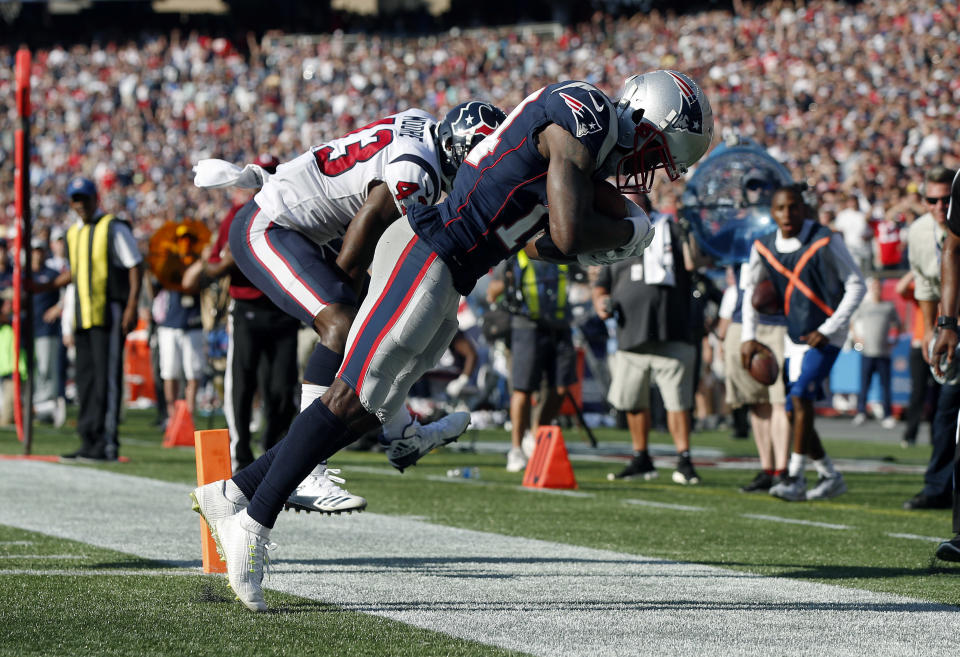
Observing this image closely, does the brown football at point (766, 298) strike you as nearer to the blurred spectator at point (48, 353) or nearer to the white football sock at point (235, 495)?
the white football sock at point (235, 495)

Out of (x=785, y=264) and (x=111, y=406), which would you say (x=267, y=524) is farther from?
(x=111, y=406)

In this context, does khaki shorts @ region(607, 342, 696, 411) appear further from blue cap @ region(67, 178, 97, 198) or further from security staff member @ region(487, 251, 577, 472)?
blue cap @ region(67, 178, 97, 198)

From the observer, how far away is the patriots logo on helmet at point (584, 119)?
3.96 m

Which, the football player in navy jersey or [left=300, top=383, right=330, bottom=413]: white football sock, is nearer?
the football player in navy jersey

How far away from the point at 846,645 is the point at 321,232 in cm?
272

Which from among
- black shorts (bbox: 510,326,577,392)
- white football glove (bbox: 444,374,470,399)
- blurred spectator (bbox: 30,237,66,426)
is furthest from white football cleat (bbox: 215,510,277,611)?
blurred spectator (bbox: 30,237,66,426)

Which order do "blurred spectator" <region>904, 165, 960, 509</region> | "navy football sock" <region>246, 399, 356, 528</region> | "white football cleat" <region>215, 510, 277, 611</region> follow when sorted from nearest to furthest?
"white football cleat" <region>215, 510, 277, 611</region>
"navy football sock" <region>246, 399, 356, 528</region>
"blurred spectator" <region>904, 165, 960, 509</region>

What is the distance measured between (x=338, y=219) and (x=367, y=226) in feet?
1.06

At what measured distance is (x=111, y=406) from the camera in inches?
389

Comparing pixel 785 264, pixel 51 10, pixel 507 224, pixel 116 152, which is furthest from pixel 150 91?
pixel 507 224

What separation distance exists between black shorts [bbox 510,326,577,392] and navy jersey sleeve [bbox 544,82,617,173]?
6.18 metres

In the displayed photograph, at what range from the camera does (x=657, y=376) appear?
377 inches

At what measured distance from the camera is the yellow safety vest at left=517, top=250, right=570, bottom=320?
10234 mm

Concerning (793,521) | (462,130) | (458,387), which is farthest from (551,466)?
(458,387)
